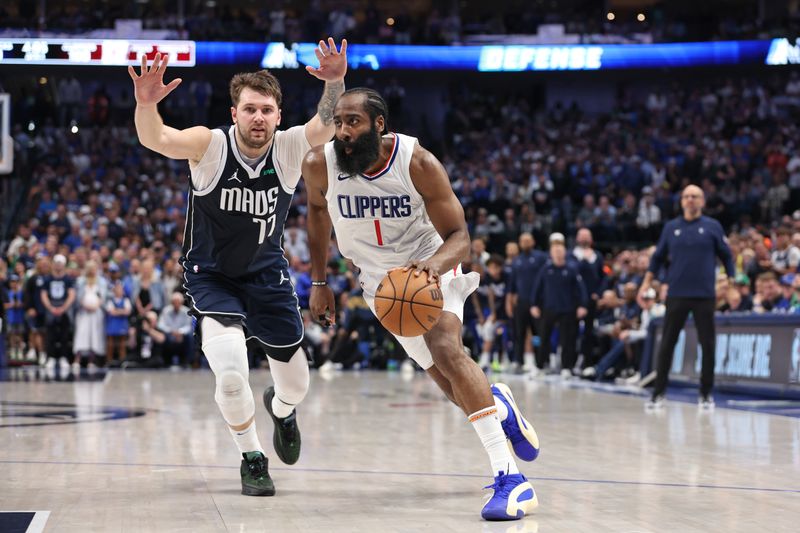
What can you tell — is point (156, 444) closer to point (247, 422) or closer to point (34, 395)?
point (247, 422)

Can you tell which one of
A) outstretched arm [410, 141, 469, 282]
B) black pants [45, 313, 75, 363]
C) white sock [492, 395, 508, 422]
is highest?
outstretched arm [410, 141, 469, 282]

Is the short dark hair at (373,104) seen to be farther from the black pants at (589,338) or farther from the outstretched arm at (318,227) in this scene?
the black pants at (589,338)

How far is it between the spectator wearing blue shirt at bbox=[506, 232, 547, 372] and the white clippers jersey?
993 cm

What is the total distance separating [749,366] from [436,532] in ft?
25.9

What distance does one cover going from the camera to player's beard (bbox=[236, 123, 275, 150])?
5211 mm

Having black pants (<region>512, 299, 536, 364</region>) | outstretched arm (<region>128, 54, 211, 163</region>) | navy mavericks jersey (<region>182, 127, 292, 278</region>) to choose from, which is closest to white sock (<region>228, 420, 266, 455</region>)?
navy mavericks jersey (<region>182, 127, 292, 278</region>)

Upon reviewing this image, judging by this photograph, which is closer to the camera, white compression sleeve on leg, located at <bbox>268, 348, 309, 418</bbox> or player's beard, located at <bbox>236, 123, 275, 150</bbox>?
player's beard, located at <bbox>236, 123, 275, 150</bbox>

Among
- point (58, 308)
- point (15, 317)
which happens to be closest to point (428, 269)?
point (58, 308)

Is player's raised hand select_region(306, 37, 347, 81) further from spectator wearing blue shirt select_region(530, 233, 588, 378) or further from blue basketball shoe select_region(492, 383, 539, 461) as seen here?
spectator wearing blue shirt select_region(530, 233, 588, 378)

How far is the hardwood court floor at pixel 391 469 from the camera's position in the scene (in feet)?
14.3

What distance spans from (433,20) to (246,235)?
26.4 m

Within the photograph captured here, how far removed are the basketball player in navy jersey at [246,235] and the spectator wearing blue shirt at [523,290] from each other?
9.83m

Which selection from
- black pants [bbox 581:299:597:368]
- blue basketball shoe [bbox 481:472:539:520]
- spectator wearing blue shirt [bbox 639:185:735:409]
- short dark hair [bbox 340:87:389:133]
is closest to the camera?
blue basketball shoe [bbox 481:472:539:520]

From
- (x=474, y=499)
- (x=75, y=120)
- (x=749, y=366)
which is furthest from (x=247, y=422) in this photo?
(x=75, y=120)
